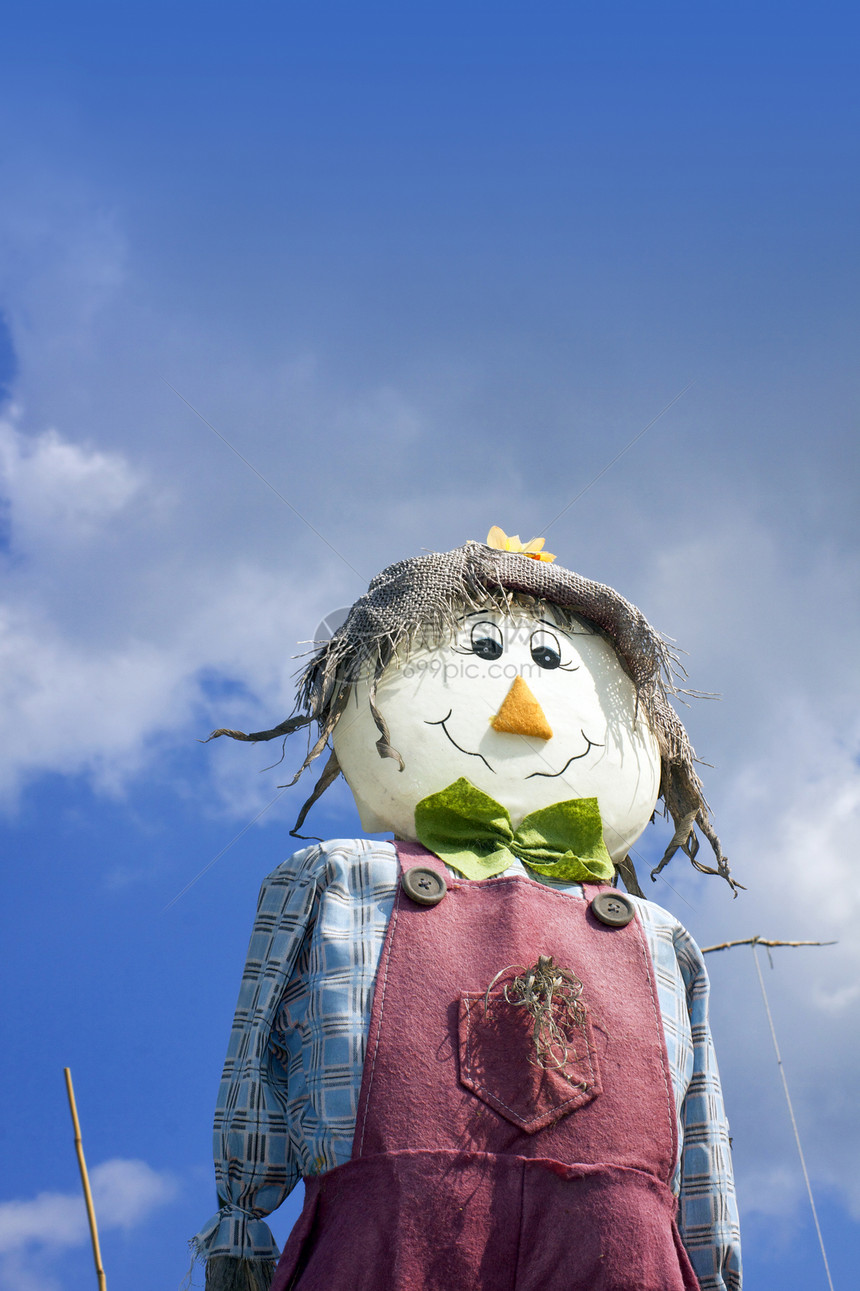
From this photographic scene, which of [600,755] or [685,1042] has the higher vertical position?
[600,755]

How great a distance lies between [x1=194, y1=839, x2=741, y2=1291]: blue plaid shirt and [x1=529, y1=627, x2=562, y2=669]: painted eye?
1.70 ft

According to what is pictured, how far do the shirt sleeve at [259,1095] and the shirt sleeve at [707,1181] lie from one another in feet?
2.58

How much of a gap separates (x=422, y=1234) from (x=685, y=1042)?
0.73 metres

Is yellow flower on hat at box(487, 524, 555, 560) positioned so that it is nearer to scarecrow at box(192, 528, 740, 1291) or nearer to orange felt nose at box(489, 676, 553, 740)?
scarecrow at box(192, 528, 740, 1291)

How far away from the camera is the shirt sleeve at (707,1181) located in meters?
2.33

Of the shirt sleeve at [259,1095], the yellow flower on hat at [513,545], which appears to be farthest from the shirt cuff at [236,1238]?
the yellow flower on hat at [513,545]

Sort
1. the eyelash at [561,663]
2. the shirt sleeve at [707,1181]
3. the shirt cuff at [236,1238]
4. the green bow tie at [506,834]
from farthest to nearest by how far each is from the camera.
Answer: the eyelash at [561,663] → the green bow tie at [506,834] → the shirt sleeve at [707,1181] → the shirt cuff at [236,1238]

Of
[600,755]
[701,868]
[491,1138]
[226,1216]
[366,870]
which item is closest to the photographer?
[491,1138]

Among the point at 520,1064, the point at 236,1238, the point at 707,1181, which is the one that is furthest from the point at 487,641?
the point at 236,1238

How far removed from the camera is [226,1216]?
88.8 inches

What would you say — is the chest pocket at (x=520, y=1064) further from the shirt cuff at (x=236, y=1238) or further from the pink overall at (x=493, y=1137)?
the shirt cuff at (x=236, y=1238)

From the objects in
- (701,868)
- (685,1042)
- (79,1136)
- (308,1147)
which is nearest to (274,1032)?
(308,1147)

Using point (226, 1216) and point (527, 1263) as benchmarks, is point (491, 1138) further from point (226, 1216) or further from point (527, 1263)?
point (226, 1216)

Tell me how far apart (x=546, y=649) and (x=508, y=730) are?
28 centimetres
